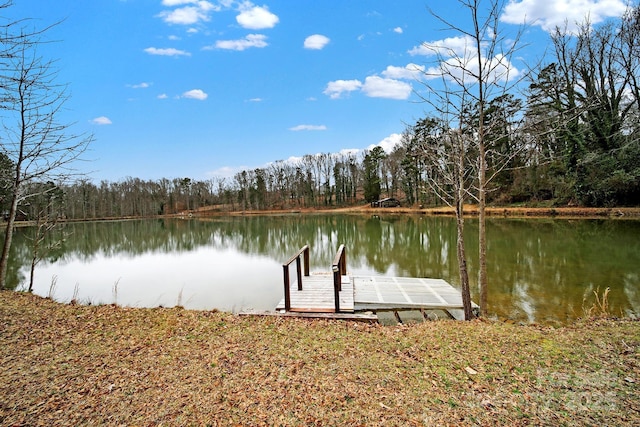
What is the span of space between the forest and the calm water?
2.79 metres

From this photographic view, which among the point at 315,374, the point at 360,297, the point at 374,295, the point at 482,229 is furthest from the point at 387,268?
the point at 315,374

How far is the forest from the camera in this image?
21.2ft

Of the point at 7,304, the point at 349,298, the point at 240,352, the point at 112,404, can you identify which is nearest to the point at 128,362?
the point at 112,404

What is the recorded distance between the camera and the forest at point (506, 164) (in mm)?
6477

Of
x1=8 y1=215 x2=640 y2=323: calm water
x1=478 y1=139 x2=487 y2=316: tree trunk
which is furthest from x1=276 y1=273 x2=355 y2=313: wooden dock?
x1=478 y1=139 x2=487 y2=316: tree trunk

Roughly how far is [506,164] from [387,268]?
5994mm

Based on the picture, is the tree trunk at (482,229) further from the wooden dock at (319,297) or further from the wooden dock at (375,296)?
the wooden dock at (319,297)

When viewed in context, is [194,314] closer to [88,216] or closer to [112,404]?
[112,404]

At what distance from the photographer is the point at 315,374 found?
132 inches

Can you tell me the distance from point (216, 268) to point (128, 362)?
956 cm

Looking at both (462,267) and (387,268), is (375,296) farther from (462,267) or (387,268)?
(387,268)

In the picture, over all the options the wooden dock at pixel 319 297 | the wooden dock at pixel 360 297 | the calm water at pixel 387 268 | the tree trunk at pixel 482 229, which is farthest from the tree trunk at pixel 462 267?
the wooden dock at pixel 319 297

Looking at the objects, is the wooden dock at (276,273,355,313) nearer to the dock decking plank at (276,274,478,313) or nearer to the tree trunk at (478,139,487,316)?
the dock decking plank at (276,274,478,313)

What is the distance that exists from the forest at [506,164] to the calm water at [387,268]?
9.14ft
